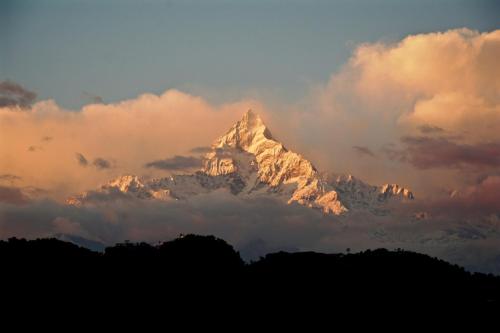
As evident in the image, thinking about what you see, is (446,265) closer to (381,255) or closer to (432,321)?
(381,255)

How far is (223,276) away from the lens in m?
160

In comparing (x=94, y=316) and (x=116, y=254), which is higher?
(x=116, y=254)

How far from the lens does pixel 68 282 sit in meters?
149

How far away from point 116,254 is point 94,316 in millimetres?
25701

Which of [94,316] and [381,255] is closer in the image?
[94,316]

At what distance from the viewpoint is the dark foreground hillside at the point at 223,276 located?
149750 mm

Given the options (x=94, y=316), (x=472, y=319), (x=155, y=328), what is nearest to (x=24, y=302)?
(x=94, y=316)

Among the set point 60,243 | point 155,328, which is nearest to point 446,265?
point 155,328

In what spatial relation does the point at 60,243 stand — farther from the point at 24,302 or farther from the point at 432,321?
the point at 432,321

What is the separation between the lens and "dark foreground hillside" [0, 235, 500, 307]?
150 metres

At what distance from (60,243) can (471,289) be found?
231 ft

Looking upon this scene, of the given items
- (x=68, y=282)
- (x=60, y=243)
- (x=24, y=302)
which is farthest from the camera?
(x=60, y=243)

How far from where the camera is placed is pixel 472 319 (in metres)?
148

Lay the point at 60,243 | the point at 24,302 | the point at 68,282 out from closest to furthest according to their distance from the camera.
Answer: the point at 24,302
the point at 68,282
the point at 60,243
